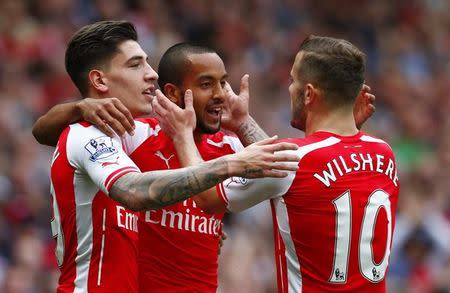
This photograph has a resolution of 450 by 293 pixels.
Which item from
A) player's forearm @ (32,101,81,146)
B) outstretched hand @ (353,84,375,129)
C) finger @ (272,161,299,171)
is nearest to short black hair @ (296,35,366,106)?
finger @ (272,161,299,171)

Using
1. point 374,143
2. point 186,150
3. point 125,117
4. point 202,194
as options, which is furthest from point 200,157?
point 374,143

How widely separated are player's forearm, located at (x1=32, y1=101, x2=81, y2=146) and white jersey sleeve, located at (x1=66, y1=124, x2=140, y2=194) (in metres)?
0.16

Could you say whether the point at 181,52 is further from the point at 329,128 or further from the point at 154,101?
the point at 329,128

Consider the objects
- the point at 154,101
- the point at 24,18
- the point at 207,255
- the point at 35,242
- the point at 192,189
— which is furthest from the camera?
the point at 24,18

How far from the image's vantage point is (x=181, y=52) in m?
6.78

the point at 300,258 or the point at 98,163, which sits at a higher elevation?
the point at 98,163

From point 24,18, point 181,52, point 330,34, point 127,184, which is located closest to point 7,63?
point 24,18

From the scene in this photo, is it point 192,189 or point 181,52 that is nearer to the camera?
point 192,189

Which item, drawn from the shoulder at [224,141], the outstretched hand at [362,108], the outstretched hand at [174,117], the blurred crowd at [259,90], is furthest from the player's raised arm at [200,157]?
the blurred crowd at [259,90]

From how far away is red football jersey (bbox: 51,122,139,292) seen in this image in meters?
6.16

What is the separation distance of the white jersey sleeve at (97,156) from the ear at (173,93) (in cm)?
66

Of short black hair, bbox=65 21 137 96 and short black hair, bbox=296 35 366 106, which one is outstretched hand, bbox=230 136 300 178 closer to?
short black hair, bbox=296 35 366 106

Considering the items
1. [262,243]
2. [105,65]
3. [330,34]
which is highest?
[105,65]

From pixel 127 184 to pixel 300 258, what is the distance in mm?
984
